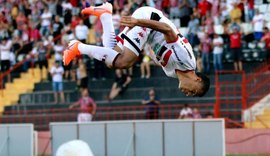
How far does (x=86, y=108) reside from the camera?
27.4 metres

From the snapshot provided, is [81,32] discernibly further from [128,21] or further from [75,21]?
[128,21]

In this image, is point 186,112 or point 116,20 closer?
point 186,112

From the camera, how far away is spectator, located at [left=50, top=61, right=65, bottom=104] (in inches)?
1191

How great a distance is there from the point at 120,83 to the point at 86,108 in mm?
2166

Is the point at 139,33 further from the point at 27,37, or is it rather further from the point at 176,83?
the point at 27,37

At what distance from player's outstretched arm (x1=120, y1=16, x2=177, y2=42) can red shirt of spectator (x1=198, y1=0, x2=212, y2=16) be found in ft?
55.1

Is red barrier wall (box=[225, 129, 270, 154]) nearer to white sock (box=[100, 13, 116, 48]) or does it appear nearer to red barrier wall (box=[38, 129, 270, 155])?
red barrier wall (box=[38, 129, 270, 155])

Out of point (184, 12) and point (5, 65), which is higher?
point (184, 12)

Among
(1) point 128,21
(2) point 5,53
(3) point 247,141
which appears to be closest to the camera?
(1) point 128,21

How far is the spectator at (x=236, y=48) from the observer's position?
2762 cm

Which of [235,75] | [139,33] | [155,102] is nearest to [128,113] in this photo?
[155,102]

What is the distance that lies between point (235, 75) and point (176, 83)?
2.11m

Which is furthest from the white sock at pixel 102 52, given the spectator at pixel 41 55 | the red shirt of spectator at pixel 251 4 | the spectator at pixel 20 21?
the spectator at pixel 20 21

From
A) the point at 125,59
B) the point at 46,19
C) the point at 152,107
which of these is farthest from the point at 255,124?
the point at 125,59
